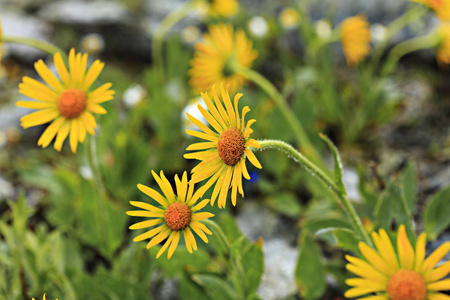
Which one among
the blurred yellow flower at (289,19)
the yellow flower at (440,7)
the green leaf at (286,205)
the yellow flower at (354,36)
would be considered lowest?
the green leaf at (286,205)

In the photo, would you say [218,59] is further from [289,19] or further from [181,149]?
[289,19]

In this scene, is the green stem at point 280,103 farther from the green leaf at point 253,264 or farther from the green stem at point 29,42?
the green stem at point 29,42

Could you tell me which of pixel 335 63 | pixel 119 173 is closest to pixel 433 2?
pixel 335 63

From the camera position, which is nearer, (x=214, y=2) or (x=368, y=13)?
(x=214, y=2)

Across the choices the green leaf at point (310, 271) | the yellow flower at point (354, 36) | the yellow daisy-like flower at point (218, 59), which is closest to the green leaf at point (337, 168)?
the green leaf at point (310, 271)

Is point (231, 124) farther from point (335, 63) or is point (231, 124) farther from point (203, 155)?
point (335, 63)

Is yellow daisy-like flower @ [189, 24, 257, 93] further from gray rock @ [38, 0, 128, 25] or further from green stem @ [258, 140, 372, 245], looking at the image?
gray rock @ [38, 0, 128, 25]

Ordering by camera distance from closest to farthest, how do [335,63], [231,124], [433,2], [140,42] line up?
1. [231,124]
2. [433,2]
3. [335,63]
4. [140,42]
